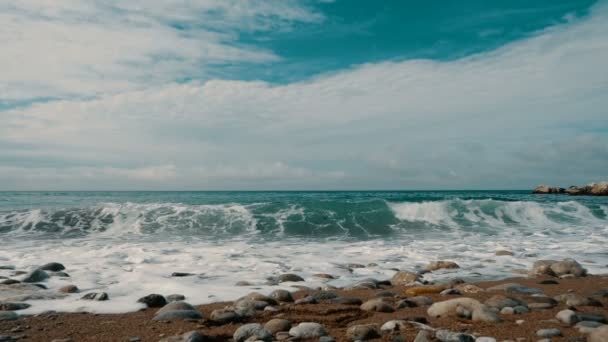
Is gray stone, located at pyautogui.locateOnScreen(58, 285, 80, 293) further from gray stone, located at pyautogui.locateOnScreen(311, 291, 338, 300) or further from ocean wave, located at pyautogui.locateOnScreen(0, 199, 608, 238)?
ocean wave, located at pyautogui.locateOnScreen(0, 199, 608, 238)

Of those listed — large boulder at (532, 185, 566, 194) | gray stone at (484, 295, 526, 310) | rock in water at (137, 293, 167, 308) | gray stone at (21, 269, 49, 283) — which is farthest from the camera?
large boulder at (532, 185, 566, 194)

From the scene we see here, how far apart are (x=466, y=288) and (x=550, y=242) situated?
774 cm

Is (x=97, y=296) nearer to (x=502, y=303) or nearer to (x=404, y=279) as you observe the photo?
(x=404, y=279)

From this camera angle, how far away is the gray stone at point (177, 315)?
463cm

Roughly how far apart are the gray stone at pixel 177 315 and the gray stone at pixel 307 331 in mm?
1217

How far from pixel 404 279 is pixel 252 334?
3721 millimetres

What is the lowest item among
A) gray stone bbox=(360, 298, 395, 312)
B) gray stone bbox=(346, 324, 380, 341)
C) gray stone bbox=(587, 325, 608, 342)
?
gray stone bbox=(360, 298, 395, 312)

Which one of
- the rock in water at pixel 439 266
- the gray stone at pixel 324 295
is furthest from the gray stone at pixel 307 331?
the rock in water at pixel 439 266

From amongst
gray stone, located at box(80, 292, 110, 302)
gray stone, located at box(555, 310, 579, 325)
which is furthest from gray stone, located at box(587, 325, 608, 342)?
gray stone, located at box(80, 292, 110, 302)

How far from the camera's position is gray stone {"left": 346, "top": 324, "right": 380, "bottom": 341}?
12.8 ft

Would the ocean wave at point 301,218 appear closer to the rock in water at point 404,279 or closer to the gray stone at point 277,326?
the rock in water at point 404,279

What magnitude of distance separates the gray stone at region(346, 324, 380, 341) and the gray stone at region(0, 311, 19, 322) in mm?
3689

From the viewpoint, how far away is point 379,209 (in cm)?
2108

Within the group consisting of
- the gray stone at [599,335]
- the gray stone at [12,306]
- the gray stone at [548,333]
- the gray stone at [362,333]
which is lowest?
the gray stone at [12,306]
